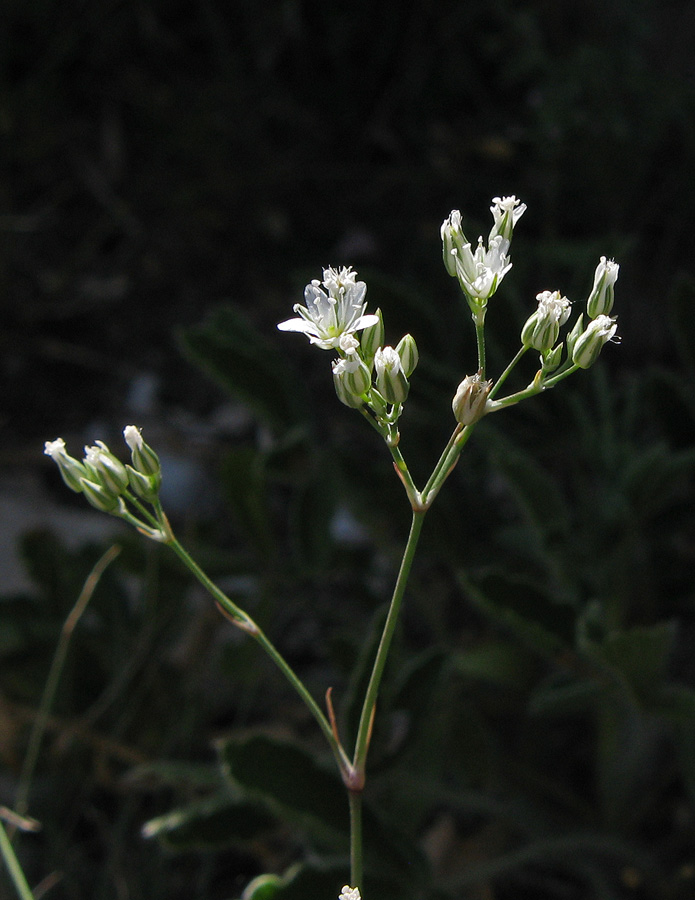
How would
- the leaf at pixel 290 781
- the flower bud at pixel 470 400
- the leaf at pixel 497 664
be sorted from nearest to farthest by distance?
the flower bud at pixel 470 400
the leaf at pixel 290 781
the leaf at pixel 497 664

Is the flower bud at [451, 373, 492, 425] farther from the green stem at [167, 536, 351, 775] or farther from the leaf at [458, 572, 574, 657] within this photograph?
the leaf at [458, 572, 574, 657]

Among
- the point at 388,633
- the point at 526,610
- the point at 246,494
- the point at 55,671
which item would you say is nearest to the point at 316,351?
the point at 246,494

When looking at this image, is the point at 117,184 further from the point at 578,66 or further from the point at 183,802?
the point at 183,802

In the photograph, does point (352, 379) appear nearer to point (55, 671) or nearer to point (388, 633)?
point (388, 633)

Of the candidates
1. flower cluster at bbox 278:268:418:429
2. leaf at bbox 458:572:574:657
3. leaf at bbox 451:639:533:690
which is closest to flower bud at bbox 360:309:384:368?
flower cluster at bbox 278:268:418:429

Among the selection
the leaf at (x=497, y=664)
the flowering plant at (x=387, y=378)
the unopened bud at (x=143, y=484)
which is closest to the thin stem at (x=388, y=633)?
the flowering plant at (x=387, y=378)

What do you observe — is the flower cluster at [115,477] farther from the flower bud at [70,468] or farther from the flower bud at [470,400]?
the flower bud at [470,400]
